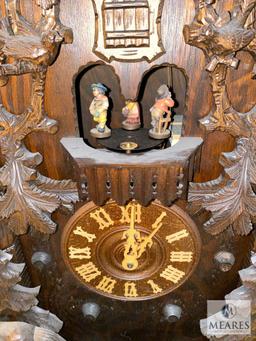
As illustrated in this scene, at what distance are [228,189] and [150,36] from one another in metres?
0.58

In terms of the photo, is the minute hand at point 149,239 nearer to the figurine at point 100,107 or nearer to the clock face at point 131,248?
the clock face at point 131,248

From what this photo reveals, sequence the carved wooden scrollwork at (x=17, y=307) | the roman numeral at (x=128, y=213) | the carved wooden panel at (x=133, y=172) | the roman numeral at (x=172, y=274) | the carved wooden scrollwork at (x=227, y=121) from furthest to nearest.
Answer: the roman numeral at (x=172, y=274), the roman numeral at (x=128, y=213), the carved wooden scrollwork at (x=17, y=307), the carved wooden panel at (x=133, y=172), the carved wooden scrollwork at (x=227, y=121)

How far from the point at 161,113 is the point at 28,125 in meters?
0.45

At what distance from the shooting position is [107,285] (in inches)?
67.7

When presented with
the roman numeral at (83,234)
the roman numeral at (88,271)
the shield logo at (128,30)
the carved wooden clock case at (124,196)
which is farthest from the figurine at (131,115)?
the roman numeral at (88,271)

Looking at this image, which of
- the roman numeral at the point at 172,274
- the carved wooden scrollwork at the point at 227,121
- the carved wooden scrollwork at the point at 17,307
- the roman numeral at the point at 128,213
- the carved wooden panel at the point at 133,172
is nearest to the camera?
the carved wooden scrollwork at the point at 227,121

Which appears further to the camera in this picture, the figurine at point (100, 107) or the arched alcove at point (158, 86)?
the arched alcove at point (158, 86)

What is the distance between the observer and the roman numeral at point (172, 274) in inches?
65.4

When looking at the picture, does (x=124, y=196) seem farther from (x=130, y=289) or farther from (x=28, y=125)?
(x=130, y=289)

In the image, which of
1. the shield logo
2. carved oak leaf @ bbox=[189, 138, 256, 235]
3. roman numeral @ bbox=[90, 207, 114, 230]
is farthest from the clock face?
the shield logo

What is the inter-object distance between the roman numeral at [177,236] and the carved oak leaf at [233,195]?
0.12 metres

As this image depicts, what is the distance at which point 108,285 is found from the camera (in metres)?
1.72

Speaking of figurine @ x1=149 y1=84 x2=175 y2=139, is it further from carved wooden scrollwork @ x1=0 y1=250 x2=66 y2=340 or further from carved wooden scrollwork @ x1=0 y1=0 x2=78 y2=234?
carved wooden scrollwork @ x1=0 y1=250 x2=66 y2=340

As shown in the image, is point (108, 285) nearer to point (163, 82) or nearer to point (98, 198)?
point (98, 198)
